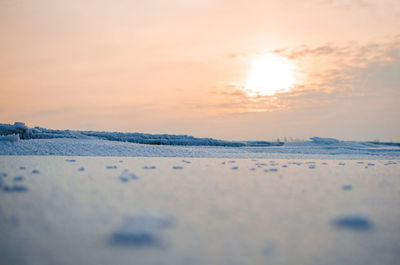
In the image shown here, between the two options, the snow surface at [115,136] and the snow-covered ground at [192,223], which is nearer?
the snow-covered ground at [192,223]

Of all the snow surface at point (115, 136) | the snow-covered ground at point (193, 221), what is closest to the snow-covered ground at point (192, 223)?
the snow-covered ground at point (193, 221)

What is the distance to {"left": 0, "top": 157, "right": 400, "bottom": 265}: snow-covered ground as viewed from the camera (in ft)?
3.81

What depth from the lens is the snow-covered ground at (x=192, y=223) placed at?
45.7 inches

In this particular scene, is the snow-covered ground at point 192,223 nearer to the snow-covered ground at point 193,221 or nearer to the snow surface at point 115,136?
the snow-covered ground at point 193,221

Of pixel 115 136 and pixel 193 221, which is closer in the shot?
pixel 193 221

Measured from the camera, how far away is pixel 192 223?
4.75 ft

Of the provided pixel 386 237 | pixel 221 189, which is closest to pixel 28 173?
pixel 221 189

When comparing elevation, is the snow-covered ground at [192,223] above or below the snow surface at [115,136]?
below

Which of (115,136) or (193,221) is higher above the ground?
(115,136)

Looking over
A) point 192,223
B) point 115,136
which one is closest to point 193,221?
point 192,223

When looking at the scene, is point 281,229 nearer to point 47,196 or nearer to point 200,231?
point 200,231

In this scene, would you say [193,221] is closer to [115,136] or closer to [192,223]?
[192,223]

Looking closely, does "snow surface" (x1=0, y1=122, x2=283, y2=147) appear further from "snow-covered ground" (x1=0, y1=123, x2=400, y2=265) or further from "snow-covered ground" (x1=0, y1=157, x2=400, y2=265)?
"snow-covered ground" (x1=0, y1=157, x2=400, y2=265)

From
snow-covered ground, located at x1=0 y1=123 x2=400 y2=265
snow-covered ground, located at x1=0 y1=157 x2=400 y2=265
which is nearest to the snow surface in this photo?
snow-covered ground, located at x1=0 y1=123 x2=400 y2=265
